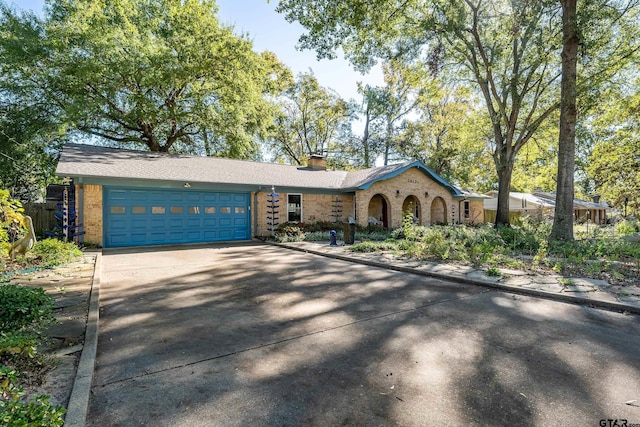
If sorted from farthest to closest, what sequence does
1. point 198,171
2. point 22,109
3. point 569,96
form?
point 22,109, point 198,171, point 569,96

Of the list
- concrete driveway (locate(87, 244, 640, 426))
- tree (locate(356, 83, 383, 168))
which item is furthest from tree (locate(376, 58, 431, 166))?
concrete driveway (locate(87, 244, 640, 426))

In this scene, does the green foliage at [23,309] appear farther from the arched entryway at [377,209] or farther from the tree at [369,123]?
the tree at [369,123]

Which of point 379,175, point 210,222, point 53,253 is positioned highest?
point 379,175

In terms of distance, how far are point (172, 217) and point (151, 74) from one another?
29.5ft

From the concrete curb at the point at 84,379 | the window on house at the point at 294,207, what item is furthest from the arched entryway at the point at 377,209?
the concrete curb at the point at 84,379

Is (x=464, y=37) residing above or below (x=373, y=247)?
above

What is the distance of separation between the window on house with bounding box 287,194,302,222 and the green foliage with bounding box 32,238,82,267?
378 inches

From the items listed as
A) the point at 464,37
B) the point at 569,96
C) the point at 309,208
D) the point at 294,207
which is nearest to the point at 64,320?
the point at 294,207

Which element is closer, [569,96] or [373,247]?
[569,96]

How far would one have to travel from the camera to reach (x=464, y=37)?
16.0 meters

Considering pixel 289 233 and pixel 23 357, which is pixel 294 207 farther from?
pixel 23 357

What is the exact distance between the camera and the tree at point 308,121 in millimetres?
32062

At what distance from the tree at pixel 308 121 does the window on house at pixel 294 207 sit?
50.0ft

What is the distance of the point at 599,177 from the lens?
16.0 metres
